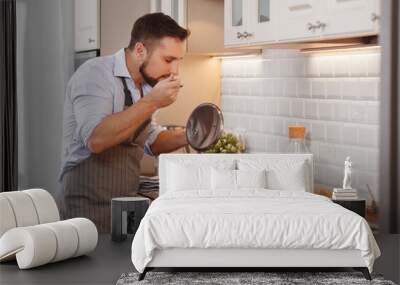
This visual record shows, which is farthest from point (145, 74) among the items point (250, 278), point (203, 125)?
point (250, 278)

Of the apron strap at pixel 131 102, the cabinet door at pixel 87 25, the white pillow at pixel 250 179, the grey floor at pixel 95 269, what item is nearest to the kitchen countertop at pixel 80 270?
the grey floor at pixel 95 269

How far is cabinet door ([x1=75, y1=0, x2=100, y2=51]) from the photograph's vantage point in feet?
24.7

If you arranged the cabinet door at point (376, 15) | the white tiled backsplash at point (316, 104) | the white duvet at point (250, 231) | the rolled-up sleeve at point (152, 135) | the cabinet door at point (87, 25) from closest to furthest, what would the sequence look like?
1. the white duvet at point (250, 231)
2. the cabinet door at point (376, 15)
3. the white tiled backsplash at point (316, 104)
4. the rolled-up sleeve at point (152, 135)
5. the cabinet door at point (87, 25)

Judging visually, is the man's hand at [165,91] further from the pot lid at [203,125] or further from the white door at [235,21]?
the white door at [235,21]

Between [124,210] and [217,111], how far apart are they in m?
1.50

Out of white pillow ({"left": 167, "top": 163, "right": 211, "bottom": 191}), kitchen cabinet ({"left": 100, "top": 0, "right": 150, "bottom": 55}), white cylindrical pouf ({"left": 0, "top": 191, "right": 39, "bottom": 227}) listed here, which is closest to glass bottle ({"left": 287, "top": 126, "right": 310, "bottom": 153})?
white pillow ({"left": 167, "top": 163, "right": 211, "bottom": 191})

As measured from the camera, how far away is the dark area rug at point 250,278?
503 cm

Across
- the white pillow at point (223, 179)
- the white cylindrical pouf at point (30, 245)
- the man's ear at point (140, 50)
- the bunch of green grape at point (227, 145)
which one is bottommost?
the white cylindrical pouf at point (30, 245)

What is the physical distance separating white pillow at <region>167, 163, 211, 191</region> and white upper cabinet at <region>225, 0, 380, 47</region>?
3.56 ft

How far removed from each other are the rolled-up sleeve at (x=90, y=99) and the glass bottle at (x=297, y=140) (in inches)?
57.8

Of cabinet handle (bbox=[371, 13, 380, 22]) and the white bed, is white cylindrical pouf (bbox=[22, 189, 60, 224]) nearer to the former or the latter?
the white bed

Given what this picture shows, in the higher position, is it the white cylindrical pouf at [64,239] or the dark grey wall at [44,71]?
the dark grey wall at [44,71]

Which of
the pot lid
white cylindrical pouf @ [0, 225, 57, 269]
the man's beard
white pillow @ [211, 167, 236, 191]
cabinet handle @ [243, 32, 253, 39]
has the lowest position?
white cylindrical pouf @ [0, 225, 57, 269]

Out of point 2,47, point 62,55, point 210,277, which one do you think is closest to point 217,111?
point 62,55
